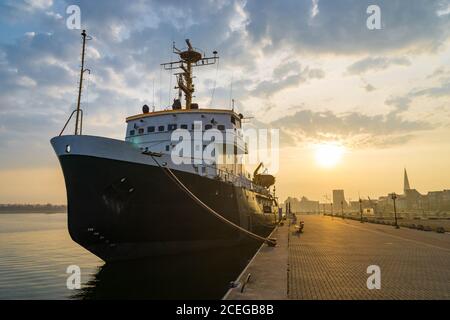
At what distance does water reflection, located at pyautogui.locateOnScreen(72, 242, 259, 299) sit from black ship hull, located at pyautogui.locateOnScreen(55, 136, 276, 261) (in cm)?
58

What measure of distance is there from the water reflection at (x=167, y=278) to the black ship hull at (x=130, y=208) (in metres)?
0.58

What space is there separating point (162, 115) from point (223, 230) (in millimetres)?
8094

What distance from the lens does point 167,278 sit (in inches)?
473

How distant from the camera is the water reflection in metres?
10.3

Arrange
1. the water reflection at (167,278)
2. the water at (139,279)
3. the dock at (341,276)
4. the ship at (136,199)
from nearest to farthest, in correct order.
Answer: the dock at (341,276) → the water reflection at (167,278) → the water at (139,279) → the ship at (136,199)

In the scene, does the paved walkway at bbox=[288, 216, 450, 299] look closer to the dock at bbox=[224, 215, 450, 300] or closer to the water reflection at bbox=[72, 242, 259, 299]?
the dock at bbox=[224, 215, 450, 300]

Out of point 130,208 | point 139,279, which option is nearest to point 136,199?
point 130,208

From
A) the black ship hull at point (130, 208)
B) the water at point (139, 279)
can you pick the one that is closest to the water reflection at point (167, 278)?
the water at point (139, 279)

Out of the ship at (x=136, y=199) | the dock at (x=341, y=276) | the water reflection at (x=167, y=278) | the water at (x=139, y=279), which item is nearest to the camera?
the dock at (x=341, y=276)

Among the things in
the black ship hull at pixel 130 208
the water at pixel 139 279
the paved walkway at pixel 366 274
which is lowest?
the water at pixel 139 279

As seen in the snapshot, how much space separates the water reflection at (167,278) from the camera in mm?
10289

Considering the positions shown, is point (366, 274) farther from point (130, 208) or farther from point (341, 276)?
point (130, 208)

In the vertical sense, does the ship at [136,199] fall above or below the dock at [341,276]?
above

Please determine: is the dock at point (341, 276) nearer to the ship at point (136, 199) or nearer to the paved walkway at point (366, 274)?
the paved walkway at point (366, 274)
